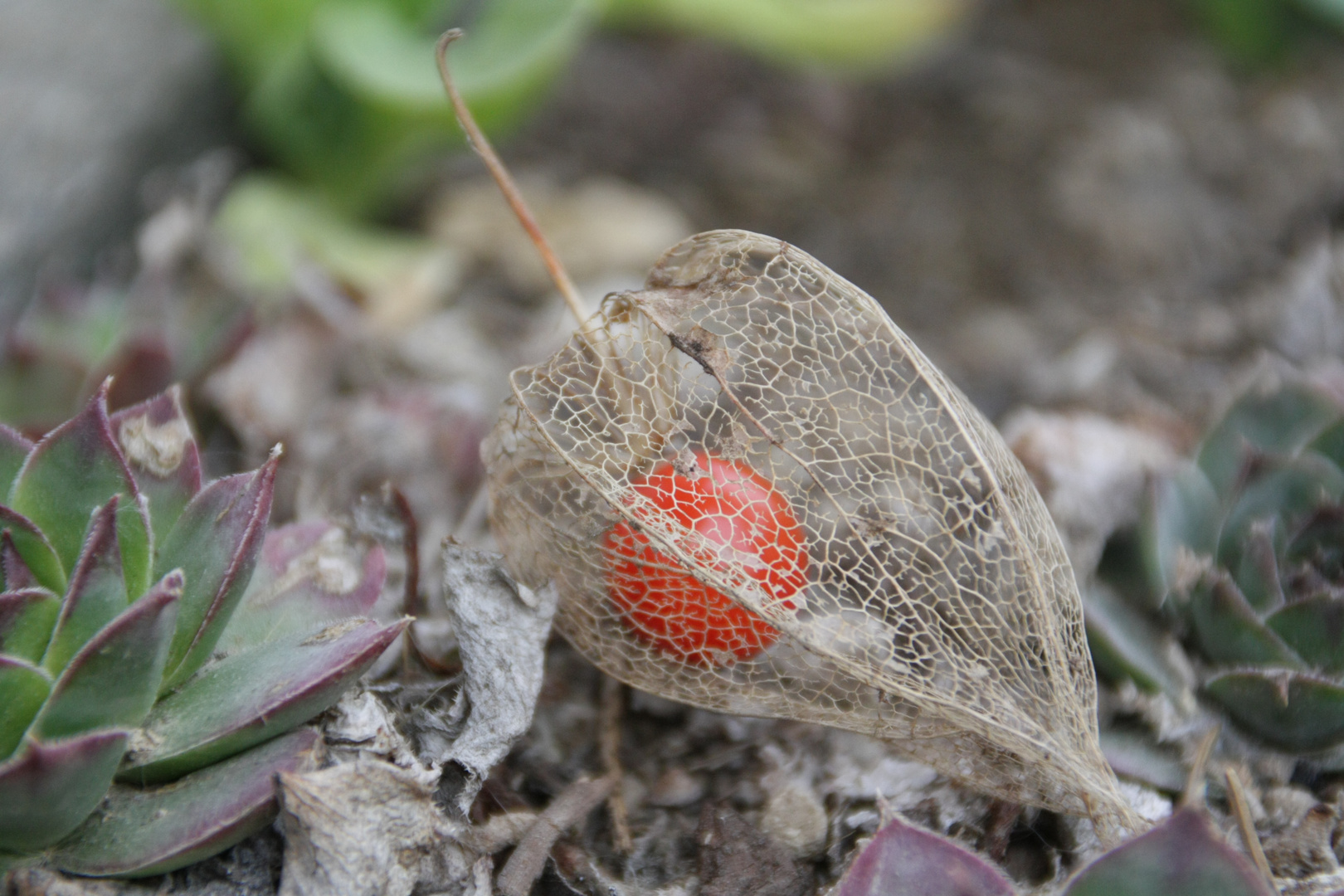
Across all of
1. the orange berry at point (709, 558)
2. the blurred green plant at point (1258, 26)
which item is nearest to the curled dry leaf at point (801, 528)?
the orange berry at point (709, 558)

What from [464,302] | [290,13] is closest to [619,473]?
[464,302]

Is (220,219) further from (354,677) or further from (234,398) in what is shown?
(354,677)

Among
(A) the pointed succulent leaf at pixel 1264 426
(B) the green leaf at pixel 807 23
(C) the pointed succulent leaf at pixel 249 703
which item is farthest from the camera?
(B) the green leaf at pixel 807 23

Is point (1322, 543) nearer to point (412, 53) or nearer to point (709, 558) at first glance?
point (709, 558)

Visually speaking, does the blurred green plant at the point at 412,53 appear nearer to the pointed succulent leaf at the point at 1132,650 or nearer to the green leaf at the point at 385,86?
the green leaf at the point at 385,86

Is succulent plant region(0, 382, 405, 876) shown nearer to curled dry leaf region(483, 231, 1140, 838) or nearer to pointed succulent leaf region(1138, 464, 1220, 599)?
curled dry leaf region(483, 231, 1140, 838)

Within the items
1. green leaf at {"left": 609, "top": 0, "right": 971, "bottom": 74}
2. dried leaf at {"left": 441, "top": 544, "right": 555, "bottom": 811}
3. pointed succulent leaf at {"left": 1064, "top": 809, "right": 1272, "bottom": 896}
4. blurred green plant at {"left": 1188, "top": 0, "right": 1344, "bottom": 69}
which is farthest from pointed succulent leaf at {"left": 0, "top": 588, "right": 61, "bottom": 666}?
blurred green plant at {"left": 1188, "top": 0, "right": 1344, "bottom": 69}
